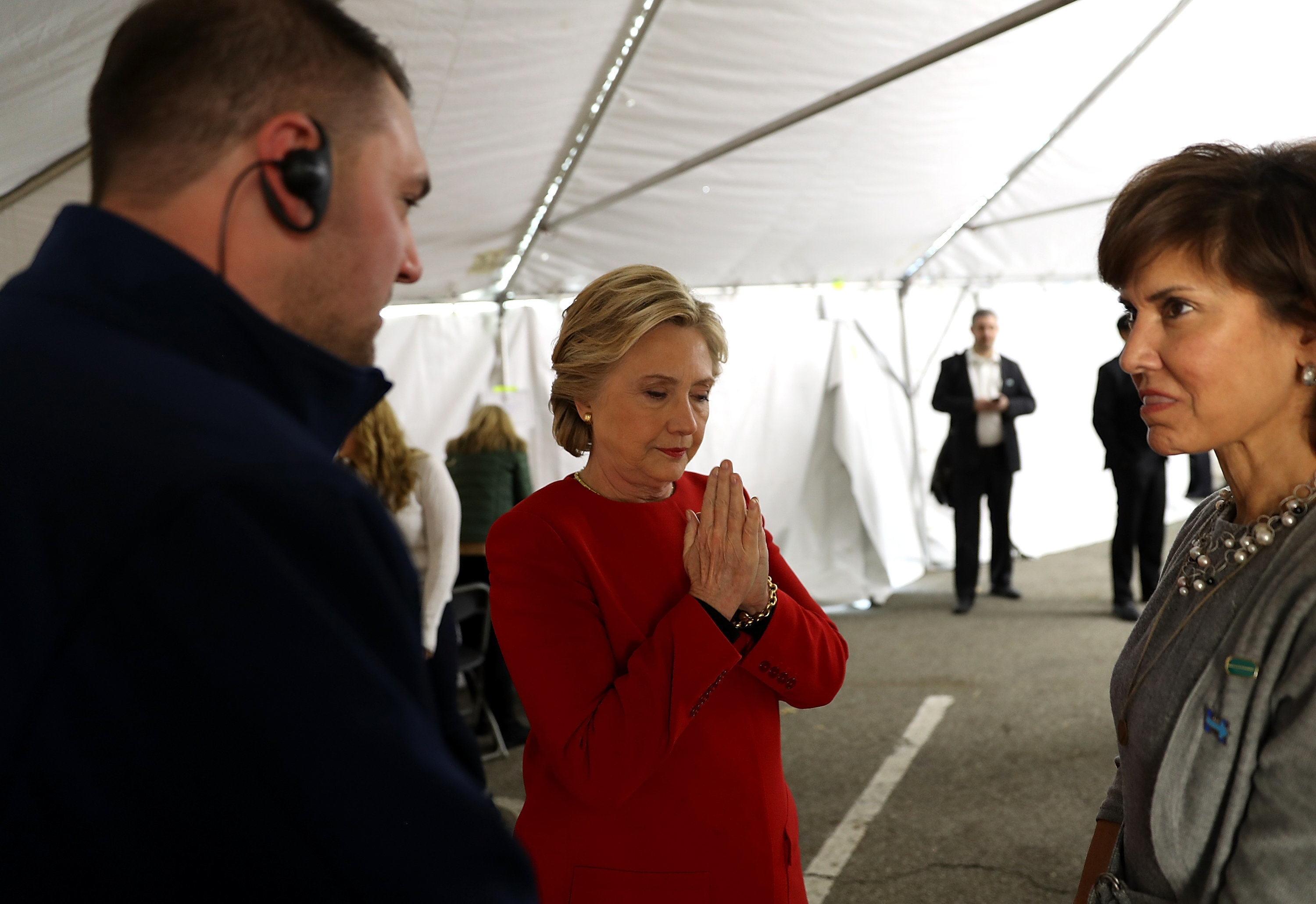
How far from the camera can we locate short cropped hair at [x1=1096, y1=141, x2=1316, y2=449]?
1.25 meters

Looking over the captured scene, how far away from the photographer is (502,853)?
65 cm

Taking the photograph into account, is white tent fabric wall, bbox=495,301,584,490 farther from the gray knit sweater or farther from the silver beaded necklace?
the gray knit sweater

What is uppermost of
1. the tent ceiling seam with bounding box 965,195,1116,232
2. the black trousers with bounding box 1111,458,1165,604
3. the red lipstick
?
the tent ceiling seam with bounding box 965,195,1116,232

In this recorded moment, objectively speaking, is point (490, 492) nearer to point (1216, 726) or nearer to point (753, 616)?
point (753, 616)

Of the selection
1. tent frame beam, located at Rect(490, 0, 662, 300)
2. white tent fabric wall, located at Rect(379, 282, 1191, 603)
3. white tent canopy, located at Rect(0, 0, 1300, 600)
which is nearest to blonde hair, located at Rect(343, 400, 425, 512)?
white tent canopy, located at Rect(0, 0, 1300, 600)

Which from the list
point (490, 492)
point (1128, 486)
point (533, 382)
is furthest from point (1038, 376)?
point (490, 492)

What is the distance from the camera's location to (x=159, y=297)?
66 cm

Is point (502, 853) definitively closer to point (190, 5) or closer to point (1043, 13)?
point (190, 5)

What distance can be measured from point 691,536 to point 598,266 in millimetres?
5873

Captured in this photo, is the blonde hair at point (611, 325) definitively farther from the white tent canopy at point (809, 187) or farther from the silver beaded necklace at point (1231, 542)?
the white tent canopy at point (809, 187)

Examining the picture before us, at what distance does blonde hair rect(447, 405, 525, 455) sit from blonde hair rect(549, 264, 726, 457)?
3633 millimetres

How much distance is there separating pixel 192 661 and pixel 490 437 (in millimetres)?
4954

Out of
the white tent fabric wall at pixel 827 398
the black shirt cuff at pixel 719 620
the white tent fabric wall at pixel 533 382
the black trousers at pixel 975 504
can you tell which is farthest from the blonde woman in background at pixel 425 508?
the black trousers at pixel 975 504

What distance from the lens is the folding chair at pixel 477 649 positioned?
15.3 feet
